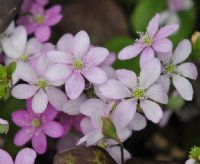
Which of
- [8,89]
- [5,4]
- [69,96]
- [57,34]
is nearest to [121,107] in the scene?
[69,96]

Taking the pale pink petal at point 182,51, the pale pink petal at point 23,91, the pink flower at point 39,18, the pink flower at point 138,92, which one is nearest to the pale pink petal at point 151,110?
the pink flower at point 138,92

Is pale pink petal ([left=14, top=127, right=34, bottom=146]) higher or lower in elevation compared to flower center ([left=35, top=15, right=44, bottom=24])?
lower

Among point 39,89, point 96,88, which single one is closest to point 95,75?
point 96,88

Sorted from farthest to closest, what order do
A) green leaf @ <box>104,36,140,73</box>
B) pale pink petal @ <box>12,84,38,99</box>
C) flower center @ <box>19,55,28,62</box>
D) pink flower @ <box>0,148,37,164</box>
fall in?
green leaf @ <box>104,36,140,73</box>
flower center @ <box>19,55,28,62</box>
pale pink petal @ <box>12,84,38,99</box>
pink flower @ <box>0,148,37,164</box>

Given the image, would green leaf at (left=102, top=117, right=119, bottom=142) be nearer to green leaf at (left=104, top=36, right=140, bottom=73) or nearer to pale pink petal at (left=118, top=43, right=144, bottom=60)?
pale pink petal at (left=118, top=43, right=144, bottom=60)

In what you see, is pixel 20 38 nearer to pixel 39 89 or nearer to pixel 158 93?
pixel 39 89

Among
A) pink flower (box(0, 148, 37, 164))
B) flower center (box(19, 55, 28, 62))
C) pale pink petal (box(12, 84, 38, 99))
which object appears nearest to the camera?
pink flower (box(0, 148, 37, 164))

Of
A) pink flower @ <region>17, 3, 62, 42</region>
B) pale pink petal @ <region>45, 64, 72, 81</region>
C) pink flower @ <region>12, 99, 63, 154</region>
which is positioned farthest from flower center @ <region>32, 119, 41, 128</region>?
pink flower @ <region>17, 3, 62, 42</region>
